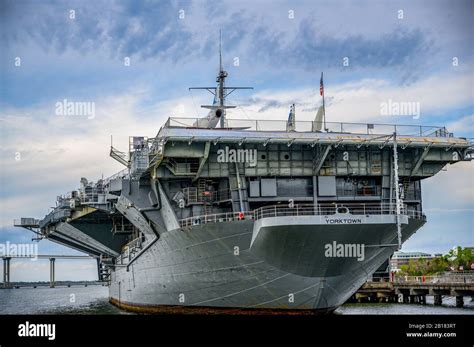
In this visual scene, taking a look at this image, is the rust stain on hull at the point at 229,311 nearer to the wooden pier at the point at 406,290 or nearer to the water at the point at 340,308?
the water at the point at 340,308

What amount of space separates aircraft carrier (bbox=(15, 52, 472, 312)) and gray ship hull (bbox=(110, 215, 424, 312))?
0.17 feet

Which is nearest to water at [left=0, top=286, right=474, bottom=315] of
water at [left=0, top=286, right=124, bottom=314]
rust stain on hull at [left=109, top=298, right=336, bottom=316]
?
water at [left=0, top=286, right=124, bottom=314]

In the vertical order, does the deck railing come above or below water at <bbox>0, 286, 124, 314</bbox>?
above

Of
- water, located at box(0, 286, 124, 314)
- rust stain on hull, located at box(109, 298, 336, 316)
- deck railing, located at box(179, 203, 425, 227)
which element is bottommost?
water, located at box(0, 286, 124, 314)

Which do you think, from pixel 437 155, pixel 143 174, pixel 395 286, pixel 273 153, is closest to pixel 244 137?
pixel 273 153

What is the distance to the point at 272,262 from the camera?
91.5 feet

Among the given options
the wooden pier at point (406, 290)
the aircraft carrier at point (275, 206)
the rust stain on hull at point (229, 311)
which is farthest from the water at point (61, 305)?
the wooden pier at point (406, 290)

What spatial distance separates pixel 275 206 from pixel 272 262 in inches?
97.6

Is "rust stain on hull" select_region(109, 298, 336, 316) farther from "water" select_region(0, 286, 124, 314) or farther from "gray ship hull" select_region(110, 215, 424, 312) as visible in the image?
"water" select_region(0, 286, 124, 314)

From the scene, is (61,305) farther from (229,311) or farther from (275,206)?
(275,206)

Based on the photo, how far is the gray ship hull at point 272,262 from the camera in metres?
27.0

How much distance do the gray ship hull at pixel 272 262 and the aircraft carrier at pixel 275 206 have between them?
52 mm

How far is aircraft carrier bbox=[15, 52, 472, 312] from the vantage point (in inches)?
1085
